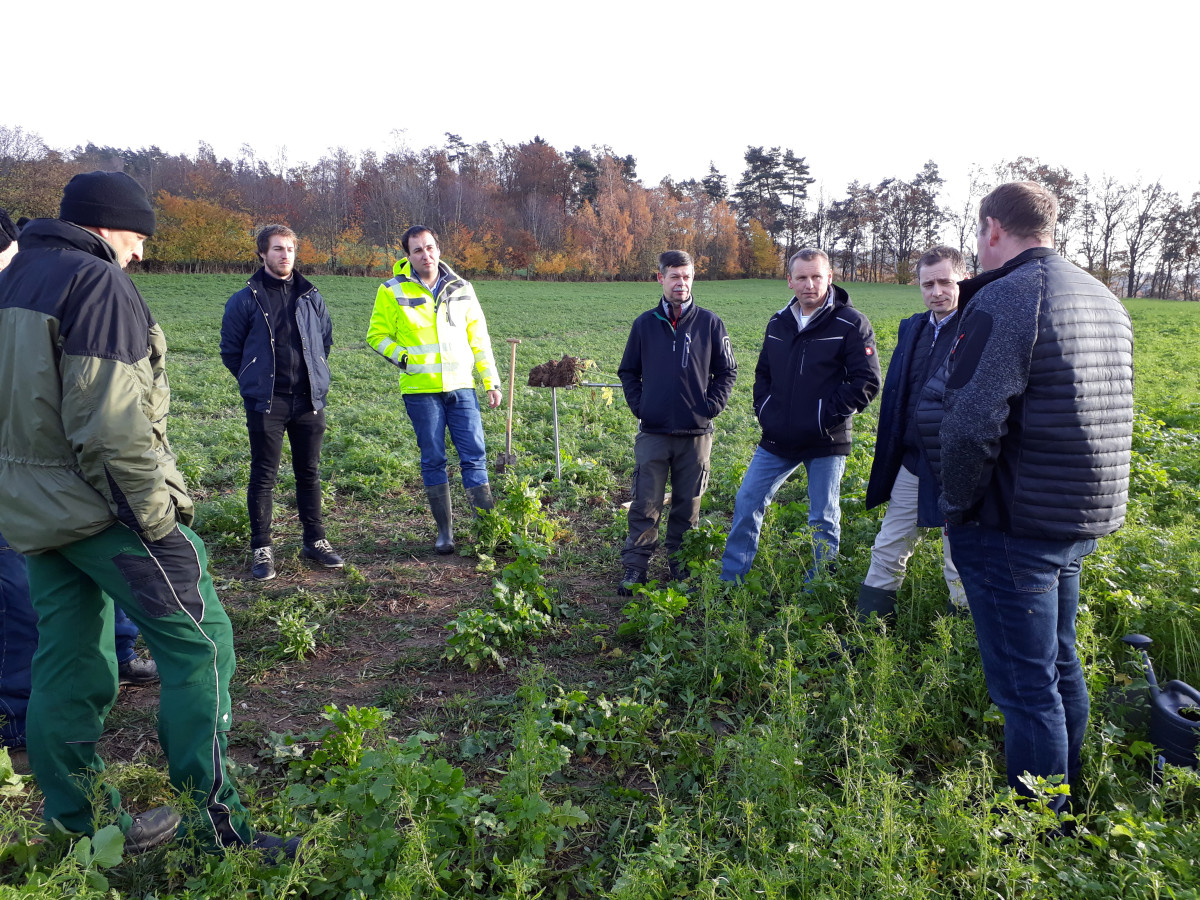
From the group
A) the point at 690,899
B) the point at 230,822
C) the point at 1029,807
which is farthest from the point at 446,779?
the point at 1029,807

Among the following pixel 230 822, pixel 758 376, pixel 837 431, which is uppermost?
pixel 758 376

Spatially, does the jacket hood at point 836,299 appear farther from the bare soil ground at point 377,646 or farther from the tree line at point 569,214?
the tree line at point 569,214

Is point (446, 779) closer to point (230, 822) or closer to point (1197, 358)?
point (230, 822)

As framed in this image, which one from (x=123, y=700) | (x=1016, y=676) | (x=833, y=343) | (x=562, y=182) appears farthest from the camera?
(x=562, y=182)

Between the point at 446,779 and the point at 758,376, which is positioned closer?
the point at 446,779

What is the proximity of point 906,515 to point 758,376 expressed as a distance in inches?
58.7

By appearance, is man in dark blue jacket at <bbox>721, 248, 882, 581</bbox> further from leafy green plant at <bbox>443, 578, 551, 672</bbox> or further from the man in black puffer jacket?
the man in black puffer jacket

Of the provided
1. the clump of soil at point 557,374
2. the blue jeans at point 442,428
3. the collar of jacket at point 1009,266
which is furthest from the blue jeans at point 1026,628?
the clump of soil at point 557,374

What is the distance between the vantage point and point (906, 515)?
4.10 meters

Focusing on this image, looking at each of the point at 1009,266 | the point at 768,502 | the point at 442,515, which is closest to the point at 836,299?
the point at 768,502

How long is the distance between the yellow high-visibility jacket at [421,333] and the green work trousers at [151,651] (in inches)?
126

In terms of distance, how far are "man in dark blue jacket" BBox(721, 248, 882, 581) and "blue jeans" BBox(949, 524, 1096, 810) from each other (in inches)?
75.4

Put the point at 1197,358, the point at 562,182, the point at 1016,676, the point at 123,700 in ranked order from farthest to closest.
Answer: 1. the point at 562,182
2. the point at 1197,358
3. the point at 123,700
4. the point at 1016,676

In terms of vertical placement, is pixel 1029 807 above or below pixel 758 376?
below
